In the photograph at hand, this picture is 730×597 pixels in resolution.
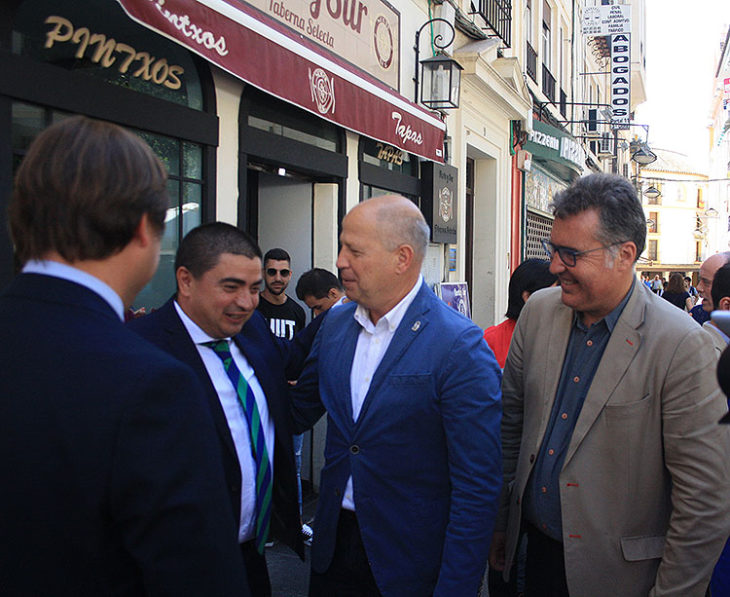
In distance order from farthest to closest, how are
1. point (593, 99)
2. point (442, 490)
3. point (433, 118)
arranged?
1. point (593, 99)
2. point (433, 118)
3. point (442, 490)

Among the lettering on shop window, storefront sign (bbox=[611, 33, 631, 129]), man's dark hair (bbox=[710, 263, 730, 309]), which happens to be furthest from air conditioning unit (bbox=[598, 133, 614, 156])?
the lettering on shop window

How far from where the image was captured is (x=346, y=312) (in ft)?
8.17

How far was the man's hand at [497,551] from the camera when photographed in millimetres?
2541

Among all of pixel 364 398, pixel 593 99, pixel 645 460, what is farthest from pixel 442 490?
pixel 593 99

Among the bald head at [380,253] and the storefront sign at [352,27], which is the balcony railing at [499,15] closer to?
the storefront sign at [352,27]

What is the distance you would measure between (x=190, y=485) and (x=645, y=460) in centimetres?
154

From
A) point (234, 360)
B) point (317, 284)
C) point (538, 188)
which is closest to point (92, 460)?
point (234, 360)

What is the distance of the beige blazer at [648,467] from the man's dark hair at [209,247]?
1.27 metres

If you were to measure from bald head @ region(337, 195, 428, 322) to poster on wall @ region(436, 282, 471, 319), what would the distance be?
222 inches

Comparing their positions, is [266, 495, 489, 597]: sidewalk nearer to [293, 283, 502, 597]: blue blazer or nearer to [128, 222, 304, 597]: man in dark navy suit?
[128, 222, 304, 597]: man in dark navy suit

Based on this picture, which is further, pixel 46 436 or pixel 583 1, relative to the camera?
pixel 583 1

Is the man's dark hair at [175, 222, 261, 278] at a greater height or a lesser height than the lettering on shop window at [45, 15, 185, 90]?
lesser

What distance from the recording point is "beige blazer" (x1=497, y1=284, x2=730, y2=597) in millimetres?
1985

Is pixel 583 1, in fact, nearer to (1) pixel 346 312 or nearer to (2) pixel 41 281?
(1) pixel 346 312
